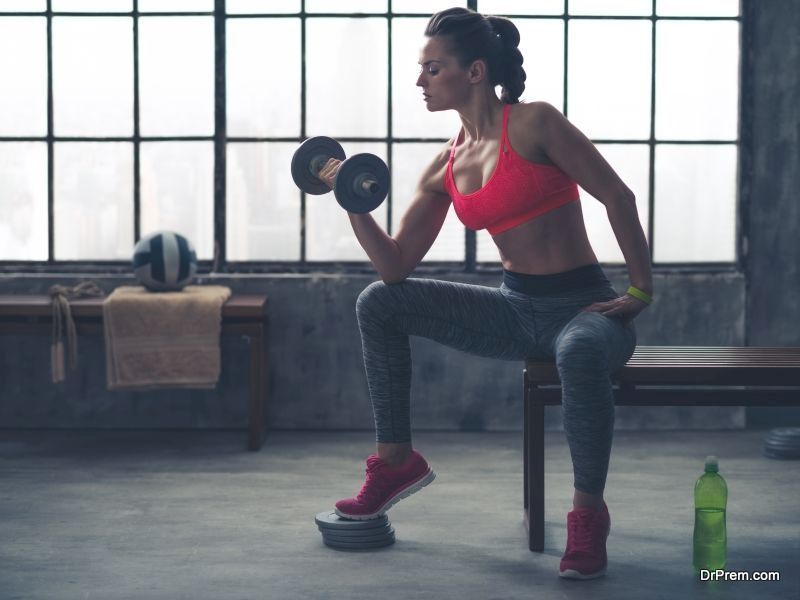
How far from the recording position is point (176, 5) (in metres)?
4.61

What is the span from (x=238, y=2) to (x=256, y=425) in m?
1.68

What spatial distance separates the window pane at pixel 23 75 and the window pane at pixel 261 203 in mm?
817

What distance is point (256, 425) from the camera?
13.8 ft

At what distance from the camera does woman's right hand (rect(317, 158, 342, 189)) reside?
2.90m

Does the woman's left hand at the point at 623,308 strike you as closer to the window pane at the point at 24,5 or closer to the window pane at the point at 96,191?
the window pane at the point at 96,191

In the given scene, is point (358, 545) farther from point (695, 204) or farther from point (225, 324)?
point (695, 204)

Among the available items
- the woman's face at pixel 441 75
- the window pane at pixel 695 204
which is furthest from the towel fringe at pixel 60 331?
the window pane at pixel 695 204

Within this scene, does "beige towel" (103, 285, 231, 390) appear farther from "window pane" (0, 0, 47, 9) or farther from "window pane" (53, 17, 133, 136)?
"window pane" (0, 0, 47, 9)

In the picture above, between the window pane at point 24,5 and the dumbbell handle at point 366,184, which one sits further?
the window pane at point 24,5

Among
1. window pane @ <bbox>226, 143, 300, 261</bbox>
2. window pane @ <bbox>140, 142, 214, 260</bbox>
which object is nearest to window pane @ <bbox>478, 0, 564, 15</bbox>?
window pane @ <bbox>226, 143, 300, 261</bbox>

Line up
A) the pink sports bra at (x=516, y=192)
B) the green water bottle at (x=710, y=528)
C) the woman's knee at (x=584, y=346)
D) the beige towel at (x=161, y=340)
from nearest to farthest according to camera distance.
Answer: the woman's knee at (x=584, y=346) → the green water bottle at (x=710, y=528) → the pink sports bra at (x=516, y=192) → the beige towel at (x=161, y=340)

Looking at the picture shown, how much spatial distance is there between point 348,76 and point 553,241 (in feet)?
6.70

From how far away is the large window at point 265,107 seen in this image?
15.2ft

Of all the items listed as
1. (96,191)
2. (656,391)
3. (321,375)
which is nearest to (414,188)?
(321,375)
